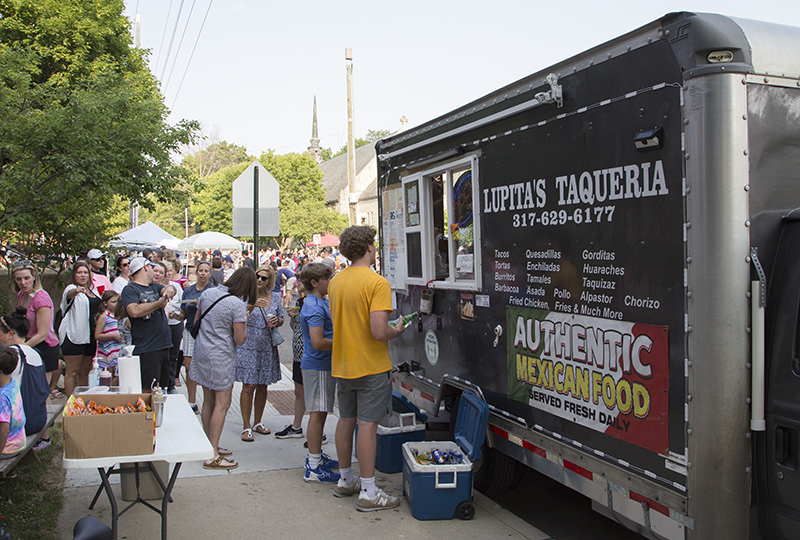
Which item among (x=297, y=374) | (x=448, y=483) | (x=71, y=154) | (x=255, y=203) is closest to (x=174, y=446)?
(x=448, y=483)

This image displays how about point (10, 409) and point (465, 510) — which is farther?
point (465, 510)

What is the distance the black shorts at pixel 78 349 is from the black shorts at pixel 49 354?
186mm

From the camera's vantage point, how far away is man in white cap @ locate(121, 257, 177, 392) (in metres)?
5.99

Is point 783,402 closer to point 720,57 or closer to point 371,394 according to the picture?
point 720,57

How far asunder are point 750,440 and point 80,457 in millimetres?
3281

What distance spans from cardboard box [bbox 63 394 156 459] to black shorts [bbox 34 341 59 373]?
389 cm

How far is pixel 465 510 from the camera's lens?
4.56 metres

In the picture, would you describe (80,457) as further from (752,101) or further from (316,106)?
(316,106)

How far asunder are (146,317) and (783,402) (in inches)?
207

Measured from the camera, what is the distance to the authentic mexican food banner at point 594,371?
3143mm

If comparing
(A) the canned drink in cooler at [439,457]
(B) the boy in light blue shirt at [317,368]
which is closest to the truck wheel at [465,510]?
(A) the canned drink in cooler at [439,457]

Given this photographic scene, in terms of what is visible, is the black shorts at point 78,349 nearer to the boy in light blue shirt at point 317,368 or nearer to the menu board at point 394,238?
the boy in light blue shirt at point 317,368

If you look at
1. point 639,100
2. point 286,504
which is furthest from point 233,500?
point 639,100

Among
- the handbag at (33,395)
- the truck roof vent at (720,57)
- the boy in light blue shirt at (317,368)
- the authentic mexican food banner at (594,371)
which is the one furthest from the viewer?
the boy in light blue shirt at (317,368)
